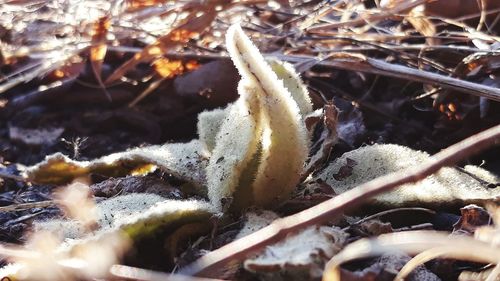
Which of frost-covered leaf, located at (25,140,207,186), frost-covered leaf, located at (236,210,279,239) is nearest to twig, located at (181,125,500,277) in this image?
frost-covered leaf, located at (236,210,279,239)

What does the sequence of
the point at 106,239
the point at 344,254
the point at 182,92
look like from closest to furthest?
the point at 344,254 < the point at 106,239 < the point at 182,92

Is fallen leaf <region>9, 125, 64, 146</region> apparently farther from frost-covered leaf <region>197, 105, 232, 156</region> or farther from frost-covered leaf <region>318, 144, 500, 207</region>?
frost-covered leaf <region>318, 144, 500, 207</region>

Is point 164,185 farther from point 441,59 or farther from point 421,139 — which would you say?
point 441,59

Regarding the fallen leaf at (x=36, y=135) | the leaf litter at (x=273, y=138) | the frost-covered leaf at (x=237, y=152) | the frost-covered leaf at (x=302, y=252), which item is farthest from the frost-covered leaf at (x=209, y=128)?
the fallen leaf at (x=36, y=135)

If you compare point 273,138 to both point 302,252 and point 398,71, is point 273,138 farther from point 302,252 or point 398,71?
point 398,71

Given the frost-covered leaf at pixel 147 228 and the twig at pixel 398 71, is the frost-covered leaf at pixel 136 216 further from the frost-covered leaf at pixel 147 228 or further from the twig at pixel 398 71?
the twig at pixel 398 71

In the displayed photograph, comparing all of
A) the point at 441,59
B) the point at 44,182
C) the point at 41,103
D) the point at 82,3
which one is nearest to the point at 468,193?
the point at 441,59
